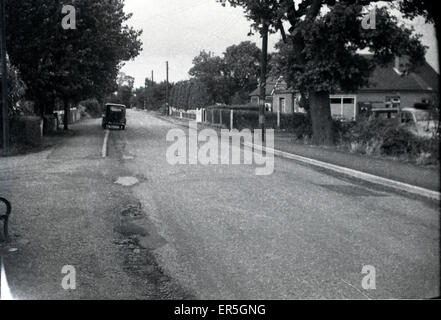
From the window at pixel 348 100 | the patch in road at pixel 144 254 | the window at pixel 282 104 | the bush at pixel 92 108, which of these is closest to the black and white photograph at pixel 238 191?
the patch in road at pixel 144 254

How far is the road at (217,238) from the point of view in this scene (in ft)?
15.8

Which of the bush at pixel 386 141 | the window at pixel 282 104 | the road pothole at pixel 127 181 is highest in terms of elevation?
the window at pixel 282 104

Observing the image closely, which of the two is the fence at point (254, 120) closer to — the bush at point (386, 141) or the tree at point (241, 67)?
the bush at point (386, 141)

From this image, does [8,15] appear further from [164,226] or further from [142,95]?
[142,95]

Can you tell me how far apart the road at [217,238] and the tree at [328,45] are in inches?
343

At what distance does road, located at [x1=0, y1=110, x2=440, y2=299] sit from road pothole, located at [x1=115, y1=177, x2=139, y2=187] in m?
0.05

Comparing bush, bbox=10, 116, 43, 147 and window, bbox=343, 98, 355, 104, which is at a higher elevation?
window, bbox=343, 98, 355, 104

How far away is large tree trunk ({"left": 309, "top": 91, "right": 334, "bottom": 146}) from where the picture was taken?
2223cm

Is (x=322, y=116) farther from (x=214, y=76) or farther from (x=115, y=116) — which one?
(x=214, y=76)

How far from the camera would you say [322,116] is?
886 inches

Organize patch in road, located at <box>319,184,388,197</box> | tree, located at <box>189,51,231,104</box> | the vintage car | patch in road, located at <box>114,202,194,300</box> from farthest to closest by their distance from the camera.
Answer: tree, located at <box>189,51,231,104</box>
the vintage car
patch in road, located at <box>319,184,388,197</box>
patch in road, located at <box>114,202,194,300</box>

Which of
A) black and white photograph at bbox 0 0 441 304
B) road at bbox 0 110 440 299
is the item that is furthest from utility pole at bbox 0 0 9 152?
road at bbox 0 110 440 299

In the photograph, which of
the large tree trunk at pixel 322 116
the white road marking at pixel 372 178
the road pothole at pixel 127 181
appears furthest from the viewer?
the large tree trunk at pixel 322 116

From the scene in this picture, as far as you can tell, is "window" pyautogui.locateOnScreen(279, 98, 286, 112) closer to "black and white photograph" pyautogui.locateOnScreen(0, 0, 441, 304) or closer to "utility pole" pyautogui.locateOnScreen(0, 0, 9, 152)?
"black and white photograph" pyautogui.locateOnScreen(0, 0, 441, 304)
